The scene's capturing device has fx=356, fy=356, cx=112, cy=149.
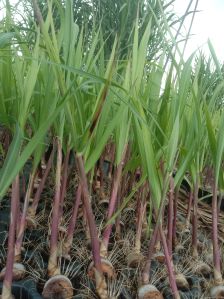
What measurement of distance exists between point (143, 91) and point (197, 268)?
31 cm

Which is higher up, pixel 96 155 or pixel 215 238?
pixel 96 155

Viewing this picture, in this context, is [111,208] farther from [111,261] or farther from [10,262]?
[10,262]

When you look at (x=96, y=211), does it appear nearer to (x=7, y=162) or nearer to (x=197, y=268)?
(x=197, y=268)

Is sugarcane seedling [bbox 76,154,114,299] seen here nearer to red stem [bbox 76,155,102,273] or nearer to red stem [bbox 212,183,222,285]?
red stem [bbox 76,155,102,273]

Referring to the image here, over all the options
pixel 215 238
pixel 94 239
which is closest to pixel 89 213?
pixel 94 239

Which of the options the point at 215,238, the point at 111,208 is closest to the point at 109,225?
the point at 111,208

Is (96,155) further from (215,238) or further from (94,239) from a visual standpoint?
(215,238)

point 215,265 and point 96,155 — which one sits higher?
point 96,155

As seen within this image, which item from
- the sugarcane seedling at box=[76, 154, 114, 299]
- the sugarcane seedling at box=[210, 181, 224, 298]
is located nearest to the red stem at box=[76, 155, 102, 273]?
the sugarcane seedling at box=[76, 154, 114, 299]

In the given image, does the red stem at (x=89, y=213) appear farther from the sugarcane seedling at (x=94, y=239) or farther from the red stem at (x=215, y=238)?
the red stem at (x=215, y=238)

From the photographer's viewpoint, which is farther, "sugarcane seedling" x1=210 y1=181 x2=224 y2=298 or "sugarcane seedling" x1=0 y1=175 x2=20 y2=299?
"sugarcane seedling" x1=210 y1=181 x2=224 y2=298

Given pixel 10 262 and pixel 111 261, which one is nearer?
pixel 10 262

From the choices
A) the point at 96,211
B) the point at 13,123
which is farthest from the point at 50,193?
the point at 13,123

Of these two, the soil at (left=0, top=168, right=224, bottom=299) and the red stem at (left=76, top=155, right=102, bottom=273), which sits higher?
the red stem at (left=76, top=155, right=102, bottom=273)
